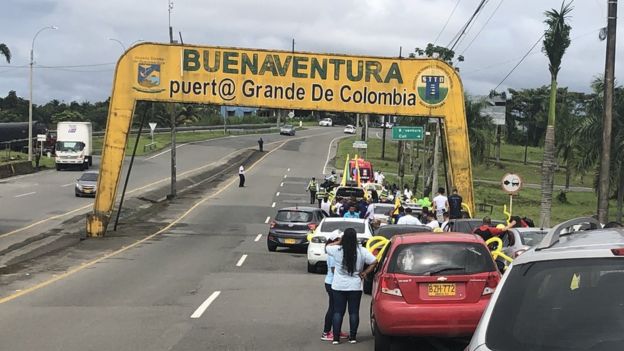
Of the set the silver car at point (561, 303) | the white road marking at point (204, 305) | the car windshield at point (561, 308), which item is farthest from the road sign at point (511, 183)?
the car windshield at point (561, 308)

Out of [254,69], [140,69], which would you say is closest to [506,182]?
[254,69]

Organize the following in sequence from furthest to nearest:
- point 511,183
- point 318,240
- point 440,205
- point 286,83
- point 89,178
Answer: point 89,178 → point 286,83 → point 440,205 → point 511,183 → point 318,240

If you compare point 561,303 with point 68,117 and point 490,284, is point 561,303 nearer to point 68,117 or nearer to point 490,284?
point 490,284

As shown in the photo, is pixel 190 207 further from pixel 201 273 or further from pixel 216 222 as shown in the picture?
pixel 201 273

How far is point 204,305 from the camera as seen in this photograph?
42.4 feet

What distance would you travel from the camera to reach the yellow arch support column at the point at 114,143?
26759 mm

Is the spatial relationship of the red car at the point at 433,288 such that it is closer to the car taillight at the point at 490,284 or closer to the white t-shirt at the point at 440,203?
the car taillight at the point at 490,284

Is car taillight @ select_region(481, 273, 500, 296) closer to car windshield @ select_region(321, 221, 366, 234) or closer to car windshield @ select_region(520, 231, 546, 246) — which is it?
car windshield @ select_region(520, 231, 546, 246)

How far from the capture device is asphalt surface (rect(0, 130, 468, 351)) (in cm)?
981

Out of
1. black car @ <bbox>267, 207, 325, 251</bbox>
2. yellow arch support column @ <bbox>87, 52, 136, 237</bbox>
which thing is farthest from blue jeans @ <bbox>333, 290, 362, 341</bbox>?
yellow arch support column @ <bbox>87, 52, 136, 237</bbox>

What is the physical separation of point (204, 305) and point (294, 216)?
10.9m

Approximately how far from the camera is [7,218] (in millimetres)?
31062

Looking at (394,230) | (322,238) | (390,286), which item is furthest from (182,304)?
(322,238)

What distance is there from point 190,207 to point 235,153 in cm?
3580
